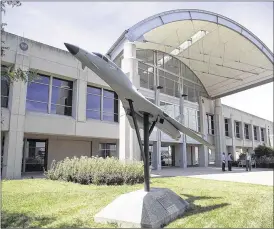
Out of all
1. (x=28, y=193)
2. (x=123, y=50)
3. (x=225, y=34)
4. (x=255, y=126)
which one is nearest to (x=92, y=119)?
(x=123, y=50)

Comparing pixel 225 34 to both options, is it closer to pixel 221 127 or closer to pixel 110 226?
pixel 221 127

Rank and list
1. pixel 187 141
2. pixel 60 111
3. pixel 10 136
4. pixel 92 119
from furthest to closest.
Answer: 1. pixel 187 141
2. pixel 92 119
3. pixel 60 111
4. pixel 10 136

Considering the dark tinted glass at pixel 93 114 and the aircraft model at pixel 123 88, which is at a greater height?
the dark tinted glass at pixel 93 114

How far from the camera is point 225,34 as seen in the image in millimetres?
21375


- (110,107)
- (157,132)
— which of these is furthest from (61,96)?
(157,132)

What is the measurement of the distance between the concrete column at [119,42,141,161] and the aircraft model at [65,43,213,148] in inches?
309

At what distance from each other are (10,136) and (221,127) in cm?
2412

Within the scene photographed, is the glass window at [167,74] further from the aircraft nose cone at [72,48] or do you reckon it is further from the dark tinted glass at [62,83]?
the aircraft nose cone at [72,48]

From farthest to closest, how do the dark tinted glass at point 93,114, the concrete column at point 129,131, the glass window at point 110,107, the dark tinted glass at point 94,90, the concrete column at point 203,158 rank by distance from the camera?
the concrete column at point 203,158 < the glass window at point 110,107 < the dark tinted glass at point 94,90 < the dark tinted glass at point 93,114 < the concrete column at point 129,131

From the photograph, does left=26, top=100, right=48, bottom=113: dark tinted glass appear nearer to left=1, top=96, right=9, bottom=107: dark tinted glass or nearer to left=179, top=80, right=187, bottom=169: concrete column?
left=1, top=96, right=9, bottom=107: dark tinted glass

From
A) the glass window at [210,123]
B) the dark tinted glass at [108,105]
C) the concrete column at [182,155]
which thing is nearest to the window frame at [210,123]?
the glass window at [210,123]

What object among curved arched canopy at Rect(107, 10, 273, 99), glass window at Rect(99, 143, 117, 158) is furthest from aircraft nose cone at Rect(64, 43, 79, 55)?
glass window at Rect(99, 143, 117, 158)

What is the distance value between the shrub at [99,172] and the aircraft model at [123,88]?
488 centimetres

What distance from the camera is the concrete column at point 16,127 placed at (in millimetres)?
13729
